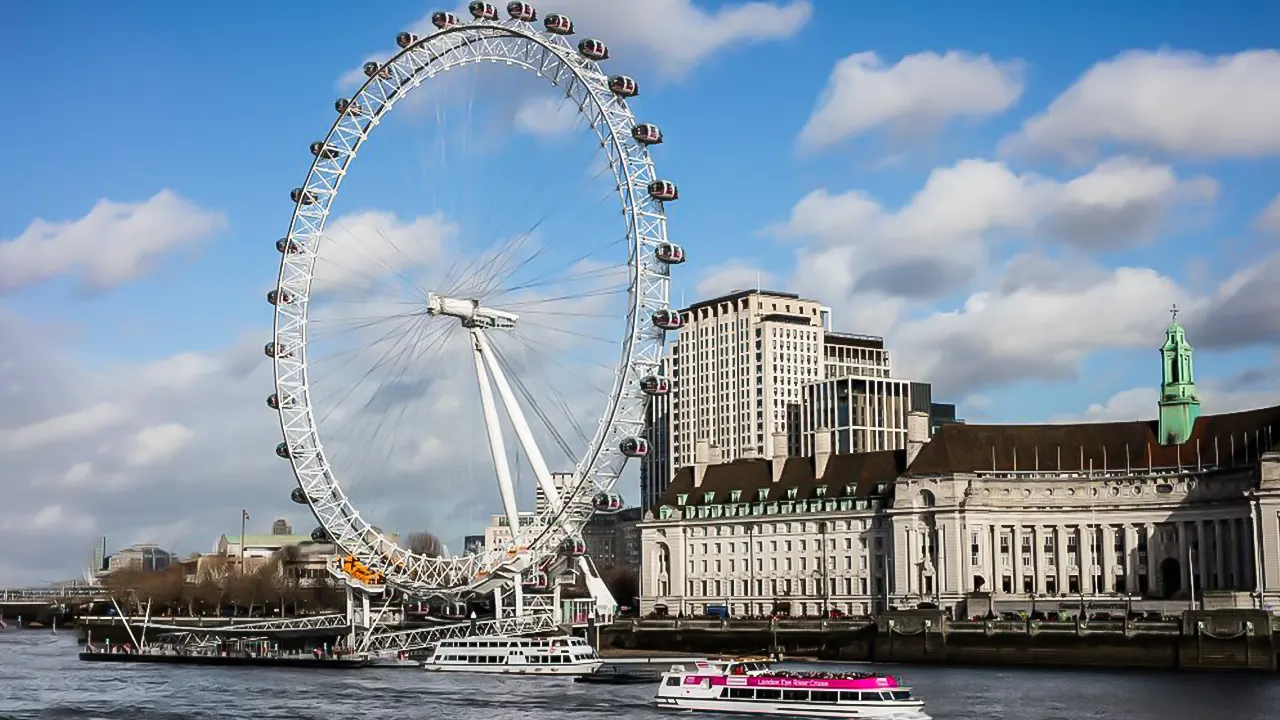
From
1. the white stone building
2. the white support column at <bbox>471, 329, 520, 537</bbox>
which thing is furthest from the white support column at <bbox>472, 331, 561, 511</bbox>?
the white stone building

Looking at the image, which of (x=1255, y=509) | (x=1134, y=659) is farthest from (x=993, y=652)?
(x=1255, y=509)

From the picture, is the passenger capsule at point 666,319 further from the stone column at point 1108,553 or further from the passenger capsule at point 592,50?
the stone column at point 1108,553

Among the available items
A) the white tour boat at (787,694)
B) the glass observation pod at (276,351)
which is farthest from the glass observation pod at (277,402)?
the white tour boat at (787,694)

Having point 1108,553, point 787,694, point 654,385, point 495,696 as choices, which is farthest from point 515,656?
point 1108,553

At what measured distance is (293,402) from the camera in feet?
359

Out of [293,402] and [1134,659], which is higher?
[293,402]

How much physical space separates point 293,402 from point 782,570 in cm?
5633

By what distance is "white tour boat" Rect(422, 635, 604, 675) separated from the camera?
336 feet

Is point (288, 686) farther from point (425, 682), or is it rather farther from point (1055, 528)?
point (1055, 528)

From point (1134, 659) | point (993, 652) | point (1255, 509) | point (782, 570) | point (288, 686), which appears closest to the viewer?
point (288, 686)

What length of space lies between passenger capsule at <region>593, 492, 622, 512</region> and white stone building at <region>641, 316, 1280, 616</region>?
35772mm

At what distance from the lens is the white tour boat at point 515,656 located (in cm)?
10250

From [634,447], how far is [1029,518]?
4929cm

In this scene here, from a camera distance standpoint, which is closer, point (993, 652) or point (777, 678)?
point (777, 678)
